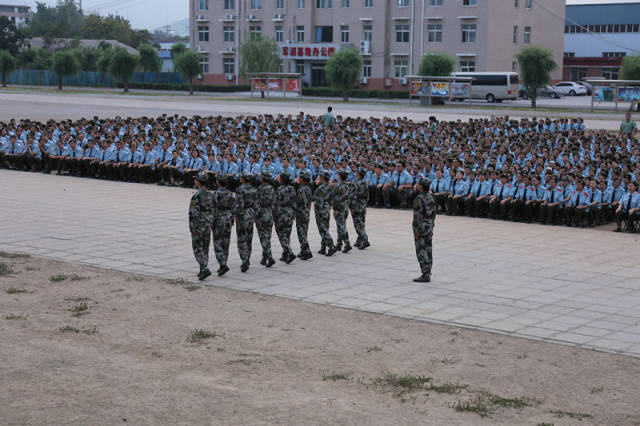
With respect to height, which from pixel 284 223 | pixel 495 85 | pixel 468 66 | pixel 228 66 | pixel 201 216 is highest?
pixel 228 66

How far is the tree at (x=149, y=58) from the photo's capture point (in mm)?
85500

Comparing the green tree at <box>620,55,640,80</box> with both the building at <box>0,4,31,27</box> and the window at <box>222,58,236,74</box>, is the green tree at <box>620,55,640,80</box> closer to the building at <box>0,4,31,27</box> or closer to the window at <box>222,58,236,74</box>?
the window at <box>222,58,236,74</box>

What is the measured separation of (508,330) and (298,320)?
250 centimetres

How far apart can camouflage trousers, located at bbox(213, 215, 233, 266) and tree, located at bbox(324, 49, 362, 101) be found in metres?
50.0

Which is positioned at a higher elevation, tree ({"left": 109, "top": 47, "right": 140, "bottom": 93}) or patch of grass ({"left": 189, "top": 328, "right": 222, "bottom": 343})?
tree ({"left": 109, "top": 47, "right": 140, "bottom": 93})

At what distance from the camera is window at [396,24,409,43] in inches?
2594

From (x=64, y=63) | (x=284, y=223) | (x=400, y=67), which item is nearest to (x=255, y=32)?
(x=400, y=67)

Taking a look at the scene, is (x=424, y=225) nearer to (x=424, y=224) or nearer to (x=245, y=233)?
(x=424, y=224)

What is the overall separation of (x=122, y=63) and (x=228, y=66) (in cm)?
1045

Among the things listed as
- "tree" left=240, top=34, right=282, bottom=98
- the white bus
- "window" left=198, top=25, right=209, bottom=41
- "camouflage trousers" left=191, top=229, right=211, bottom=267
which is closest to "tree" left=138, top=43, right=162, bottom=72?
"window" left=198, top=25, right=209, bottom=41

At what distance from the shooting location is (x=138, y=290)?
11.1 metres

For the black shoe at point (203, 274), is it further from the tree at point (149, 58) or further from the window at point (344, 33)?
the tree at point (149, 58)

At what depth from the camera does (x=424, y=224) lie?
1155cm

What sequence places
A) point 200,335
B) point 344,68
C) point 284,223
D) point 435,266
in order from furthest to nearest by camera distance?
1. point 344,68
2. point 435,266
3. point 284,223
4. point 200,335
